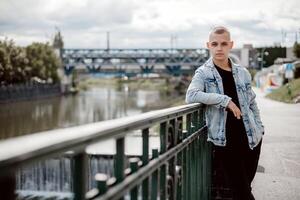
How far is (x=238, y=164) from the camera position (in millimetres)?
4430

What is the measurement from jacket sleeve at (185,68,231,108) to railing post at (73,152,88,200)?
2576 mm

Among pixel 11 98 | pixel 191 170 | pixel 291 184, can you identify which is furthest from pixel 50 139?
pixel 11 98

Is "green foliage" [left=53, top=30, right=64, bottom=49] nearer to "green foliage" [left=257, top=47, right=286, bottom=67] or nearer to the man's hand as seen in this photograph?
"green foliage" [left=257, top=47, right=286, bottom=67]

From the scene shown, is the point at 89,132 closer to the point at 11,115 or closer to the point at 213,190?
the point at 213,190

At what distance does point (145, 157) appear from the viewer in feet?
9.55

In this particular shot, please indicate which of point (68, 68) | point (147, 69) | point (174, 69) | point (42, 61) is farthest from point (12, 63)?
point (174, 69)

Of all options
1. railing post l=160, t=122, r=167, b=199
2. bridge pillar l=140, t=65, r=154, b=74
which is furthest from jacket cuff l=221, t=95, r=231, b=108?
bridge pillar l=140, t=65, r=154, b=74

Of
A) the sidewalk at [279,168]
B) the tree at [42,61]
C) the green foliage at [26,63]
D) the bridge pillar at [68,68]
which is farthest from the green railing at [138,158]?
the bridge pillar at [68,68]

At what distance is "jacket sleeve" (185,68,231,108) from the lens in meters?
4.37

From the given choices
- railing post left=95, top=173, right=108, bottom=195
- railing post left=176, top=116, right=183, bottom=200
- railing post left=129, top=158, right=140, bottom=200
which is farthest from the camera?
railing post left=176, top=116, right=183, bottom=200

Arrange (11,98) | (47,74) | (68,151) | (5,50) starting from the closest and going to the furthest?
(68,151) < (5,50) < (11,98) < (47,74)

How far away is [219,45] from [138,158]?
196 centimetres

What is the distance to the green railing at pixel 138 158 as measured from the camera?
1.49 m

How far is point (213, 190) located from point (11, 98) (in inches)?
2877
